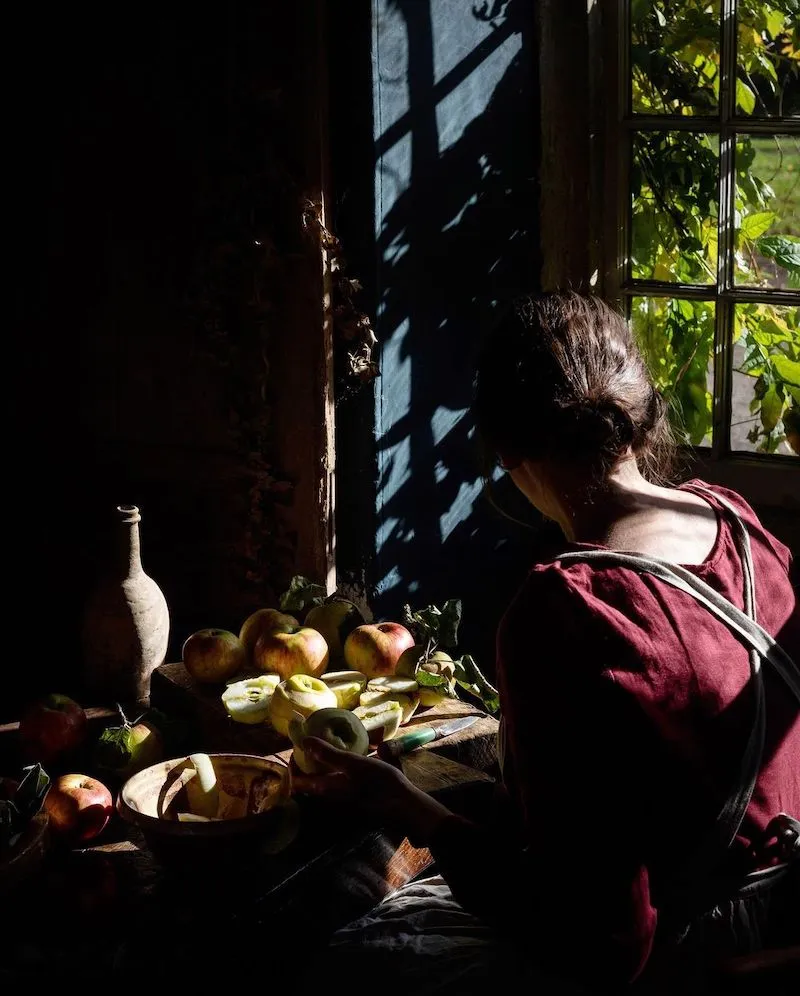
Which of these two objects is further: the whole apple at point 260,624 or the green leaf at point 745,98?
the green leaf at point 745,98

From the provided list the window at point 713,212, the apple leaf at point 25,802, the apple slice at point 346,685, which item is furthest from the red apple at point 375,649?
the window at point 713,212

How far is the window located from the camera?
2.84m

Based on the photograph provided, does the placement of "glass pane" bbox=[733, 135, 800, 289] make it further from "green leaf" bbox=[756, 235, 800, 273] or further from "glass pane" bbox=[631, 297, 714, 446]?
"glass pane" bbox=[631, 297, 714, 446]

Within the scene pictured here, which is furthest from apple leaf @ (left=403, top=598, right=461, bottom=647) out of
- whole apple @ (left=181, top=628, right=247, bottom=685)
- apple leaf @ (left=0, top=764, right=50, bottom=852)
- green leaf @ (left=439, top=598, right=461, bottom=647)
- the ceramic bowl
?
apple leaf @ (left=0, top=764, right=50, bottom=852)

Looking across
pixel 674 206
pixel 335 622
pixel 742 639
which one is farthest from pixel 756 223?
pixel 742 639

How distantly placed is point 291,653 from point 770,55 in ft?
5.93

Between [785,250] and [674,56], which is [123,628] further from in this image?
[674,56]

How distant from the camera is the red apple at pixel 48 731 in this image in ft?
7.73

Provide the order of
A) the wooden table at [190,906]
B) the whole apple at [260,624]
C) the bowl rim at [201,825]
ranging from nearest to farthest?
1. the wooden table at [190,906]
2. the bowl rim at [201,825]
3. the whole apple at [260,624]

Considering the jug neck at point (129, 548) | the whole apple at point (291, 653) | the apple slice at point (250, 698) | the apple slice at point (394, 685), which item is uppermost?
the jug neck at point (129, 548)

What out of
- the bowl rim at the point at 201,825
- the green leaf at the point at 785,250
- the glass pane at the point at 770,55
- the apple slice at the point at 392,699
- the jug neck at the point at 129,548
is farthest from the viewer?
the green leaf at the point at 785,250

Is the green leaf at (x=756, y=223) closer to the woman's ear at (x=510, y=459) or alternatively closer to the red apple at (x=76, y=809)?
the woman's ear at (x=510, y=459)

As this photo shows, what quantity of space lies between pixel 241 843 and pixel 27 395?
216 centimetres

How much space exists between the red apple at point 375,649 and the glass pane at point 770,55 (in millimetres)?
1563
